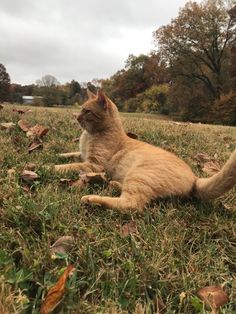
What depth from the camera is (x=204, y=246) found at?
217 cm

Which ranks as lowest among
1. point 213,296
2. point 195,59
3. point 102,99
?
point 213,296

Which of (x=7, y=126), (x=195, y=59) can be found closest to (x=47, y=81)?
(x=195, y=59)

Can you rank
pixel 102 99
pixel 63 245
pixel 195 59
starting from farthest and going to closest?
pixel 195 59
pixel 102 99
pixel 63 245

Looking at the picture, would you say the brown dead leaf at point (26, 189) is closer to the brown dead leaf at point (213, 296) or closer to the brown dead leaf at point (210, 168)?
the brown dead leaf at point (213, 296)

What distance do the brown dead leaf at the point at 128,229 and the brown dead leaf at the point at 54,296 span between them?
61cm

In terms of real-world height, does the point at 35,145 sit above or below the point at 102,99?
below

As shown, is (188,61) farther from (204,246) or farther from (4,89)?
(204,246)

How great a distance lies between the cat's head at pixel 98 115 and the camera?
14.2ft

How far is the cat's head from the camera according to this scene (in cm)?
432

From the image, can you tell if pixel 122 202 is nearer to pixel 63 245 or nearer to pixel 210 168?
pixel 63 245

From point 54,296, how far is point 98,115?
3051mm

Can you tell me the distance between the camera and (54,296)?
1.52m

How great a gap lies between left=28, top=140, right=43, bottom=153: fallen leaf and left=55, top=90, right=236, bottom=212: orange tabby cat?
0.42 m

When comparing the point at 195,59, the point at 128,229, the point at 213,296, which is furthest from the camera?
the point at 195,59
